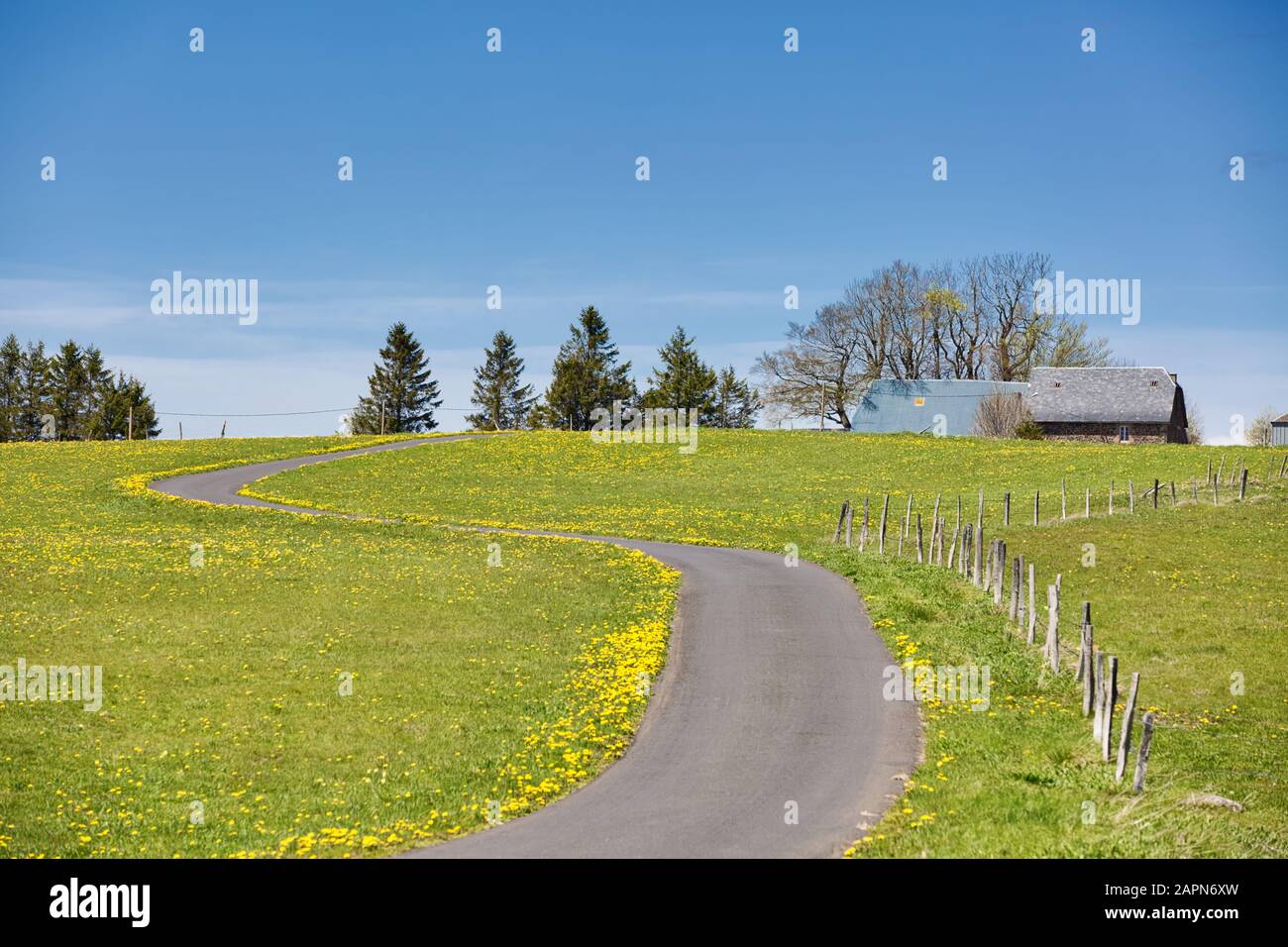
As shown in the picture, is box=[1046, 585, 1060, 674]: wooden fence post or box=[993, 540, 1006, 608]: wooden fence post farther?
box=[993, 540, 1006, 608]: wooden fence post

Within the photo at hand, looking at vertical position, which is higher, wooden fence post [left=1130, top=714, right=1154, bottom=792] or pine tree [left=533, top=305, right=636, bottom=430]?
pine tree [left=533, top=305, right=636, bottom=430]

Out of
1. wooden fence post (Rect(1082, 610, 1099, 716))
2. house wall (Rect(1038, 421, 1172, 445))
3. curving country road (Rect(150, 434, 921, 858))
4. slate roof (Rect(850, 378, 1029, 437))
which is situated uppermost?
slate roof (Rect(850, 378, 1029, 437))

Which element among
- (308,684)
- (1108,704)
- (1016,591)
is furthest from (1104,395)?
(308,684)

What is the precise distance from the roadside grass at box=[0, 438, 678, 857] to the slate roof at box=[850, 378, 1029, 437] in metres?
70.1

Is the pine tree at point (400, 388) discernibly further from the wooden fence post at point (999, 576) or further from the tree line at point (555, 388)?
the wooden fence post at point (999, 576)

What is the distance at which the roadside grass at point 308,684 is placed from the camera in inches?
663

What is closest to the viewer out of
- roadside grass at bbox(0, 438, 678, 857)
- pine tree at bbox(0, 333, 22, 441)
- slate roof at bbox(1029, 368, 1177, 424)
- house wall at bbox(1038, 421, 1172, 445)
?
roadside grass at bbox(0, 438, 678, 857)

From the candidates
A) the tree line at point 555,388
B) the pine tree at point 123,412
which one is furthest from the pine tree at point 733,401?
the pine tree at point 123,412

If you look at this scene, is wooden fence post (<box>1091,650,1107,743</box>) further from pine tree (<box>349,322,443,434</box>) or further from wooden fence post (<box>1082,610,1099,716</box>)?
pine tree (<box>349,322,443,434</box>)

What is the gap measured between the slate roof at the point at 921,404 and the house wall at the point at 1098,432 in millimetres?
5984

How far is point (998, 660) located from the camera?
25797mm

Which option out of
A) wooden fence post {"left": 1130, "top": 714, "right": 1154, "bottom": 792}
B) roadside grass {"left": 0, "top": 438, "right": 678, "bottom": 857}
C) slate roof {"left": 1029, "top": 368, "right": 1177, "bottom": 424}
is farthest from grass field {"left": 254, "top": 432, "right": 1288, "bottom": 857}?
slate roof {"left": 1029, "top": 368, "right": 1177, "bottom": 424}

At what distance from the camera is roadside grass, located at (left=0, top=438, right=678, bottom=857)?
1684cm
